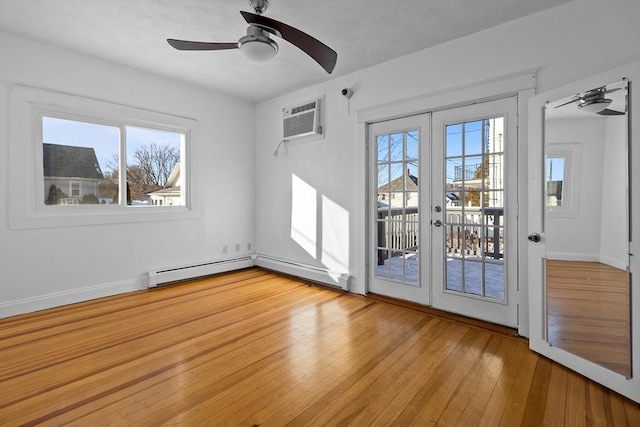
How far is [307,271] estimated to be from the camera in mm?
4527

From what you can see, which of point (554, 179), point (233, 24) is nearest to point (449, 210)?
point (554, 179)

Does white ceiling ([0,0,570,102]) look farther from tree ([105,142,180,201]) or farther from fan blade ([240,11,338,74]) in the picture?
tree ([105,142,180,201])

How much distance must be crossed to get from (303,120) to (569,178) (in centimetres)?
323

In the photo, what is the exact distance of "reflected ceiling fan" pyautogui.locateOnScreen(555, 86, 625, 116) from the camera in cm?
206

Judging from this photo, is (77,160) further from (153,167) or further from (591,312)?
(591,312)

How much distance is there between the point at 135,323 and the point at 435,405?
2.73 meters

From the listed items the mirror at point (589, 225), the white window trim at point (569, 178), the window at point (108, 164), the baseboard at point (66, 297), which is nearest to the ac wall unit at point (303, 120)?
the window at point (108, 164)

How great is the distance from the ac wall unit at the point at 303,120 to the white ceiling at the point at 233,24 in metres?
0.69

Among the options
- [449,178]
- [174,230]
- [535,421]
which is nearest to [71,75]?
[174,230]

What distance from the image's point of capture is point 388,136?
147 inches

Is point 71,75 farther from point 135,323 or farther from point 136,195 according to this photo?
point 135,323

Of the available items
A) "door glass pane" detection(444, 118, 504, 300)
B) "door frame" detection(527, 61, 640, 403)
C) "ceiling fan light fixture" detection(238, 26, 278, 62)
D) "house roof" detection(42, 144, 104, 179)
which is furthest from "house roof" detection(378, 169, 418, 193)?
"house roof" detection(42, 144, 104, 179)

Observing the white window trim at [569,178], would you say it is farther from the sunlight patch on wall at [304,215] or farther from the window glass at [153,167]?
the window glass at [153,167]

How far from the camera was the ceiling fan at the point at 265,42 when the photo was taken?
223 cm
